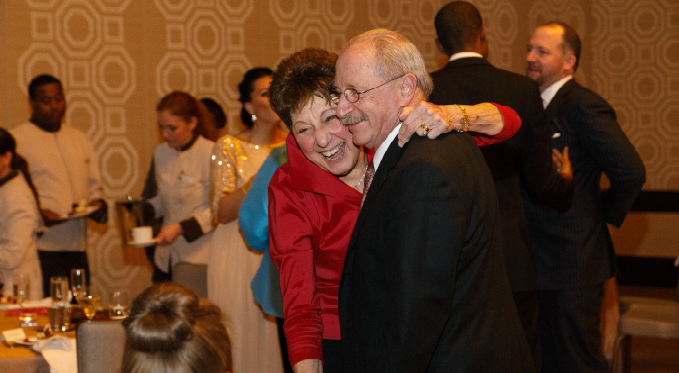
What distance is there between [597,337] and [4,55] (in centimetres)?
485

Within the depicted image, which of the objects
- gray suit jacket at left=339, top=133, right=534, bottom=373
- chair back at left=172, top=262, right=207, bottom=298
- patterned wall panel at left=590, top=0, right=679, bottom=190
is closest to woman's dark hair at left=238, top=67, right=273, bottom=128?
chair back at left=172, top=262, right=207, bottom=298

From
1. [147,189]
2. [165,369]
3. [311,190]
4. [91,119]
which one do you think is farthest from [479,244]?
[91,119]

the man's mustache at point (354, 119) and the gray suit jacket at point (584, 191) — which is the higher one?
the man's mustache at point (354, 119)

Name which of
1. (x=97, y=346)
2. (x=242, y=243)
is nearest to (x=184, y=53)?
(x=242, y=243)

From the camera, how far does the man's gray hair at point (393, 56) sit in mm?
1442

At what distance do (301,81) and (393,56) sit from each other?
0.44m

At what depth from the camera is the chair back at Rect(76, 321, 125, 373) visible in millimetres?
2039

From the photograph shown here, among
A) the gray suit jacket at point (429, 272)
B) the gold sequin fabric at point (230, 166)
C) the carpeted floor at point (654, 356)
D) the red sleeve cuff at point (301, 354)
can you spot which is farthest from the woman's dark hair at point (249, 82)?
the carpeted floor at point (654, 356)

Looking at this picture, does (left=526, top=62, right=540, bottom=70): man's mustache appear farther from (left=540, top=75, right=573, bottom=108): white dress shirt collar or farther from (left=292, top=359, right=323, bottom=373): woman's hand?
(left=292, top=359, right=323, bottom=373): woman's hand

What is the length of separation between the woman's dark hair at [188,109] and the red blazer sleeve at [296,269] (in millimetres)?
2583

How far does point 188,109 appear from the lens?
435 centimetres

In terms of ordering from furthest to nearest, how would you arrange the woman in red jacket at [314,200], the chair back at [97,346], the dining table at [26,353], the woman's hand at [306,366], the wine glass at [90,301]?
1. the wine glass at [90,301]
2. the dining table at [26,353]
3. the chair back at [97,346]
4. the woman in red jacket at [314,200]
5. the woman's hand at [306,366]

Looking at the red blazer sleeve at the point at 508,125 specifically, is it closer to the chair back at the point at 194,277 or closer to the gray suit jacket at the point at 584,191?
the gray suit jacket at the point at 584,191

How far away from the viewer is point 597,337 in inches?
123
